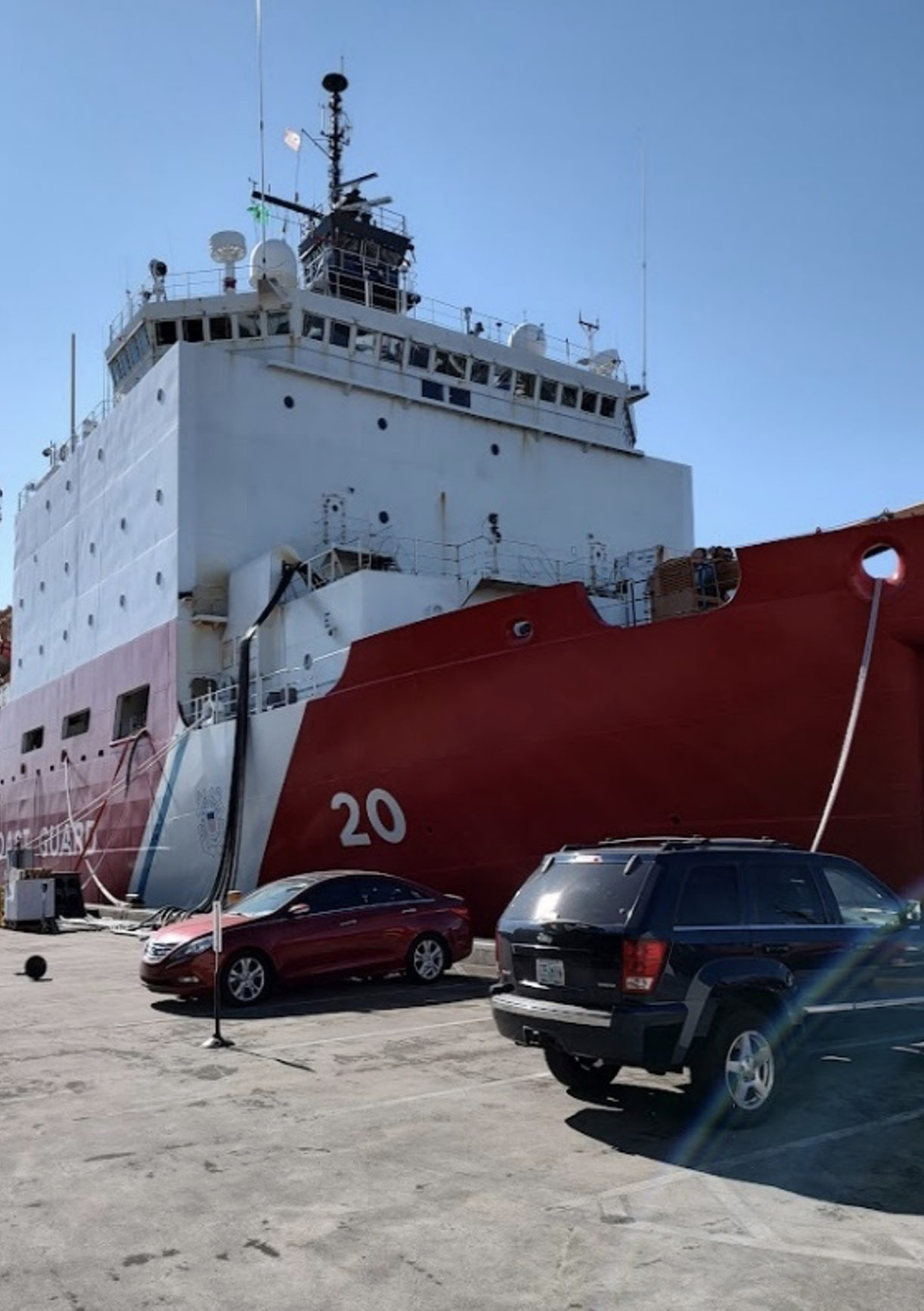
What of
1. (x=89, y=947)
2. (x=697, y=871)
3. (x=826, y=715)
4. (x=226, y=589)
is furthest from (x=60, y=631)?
(x=697, y=871)

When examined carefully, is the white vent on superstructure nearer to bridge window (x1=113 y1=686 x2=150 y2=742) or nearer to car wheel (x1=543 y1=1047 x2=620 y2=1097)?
bridge window (x1=113 y1=686 x2=150 y2=742)

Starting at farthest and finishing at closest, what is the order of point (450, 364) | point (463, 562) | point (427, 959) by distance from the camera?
point (450, 364) → point (463, 562) → point (427, 959)

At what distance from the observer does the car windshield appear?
10461 mm

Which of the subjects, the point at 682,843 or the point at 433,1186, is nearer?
the point at 433,1186

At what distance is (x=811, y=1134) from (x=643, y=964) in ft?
3.85

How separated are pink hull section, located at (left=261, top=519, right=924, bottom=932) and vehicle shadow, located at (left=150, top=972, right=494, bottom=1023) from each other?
4.26ft

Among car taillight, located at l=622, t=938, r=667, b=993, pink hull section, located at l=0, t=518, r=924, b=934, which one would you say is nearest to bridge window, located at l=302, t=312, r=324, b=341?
pink hull section, located at l=0, t=518, r=924, b=934

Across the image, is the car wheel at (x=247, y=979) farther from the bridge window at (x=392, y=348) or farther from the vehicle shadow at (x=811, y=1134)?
the bridge window at (x=392, y=348)

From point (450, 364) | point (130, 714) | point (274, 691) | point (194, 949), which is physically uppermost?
point (450, 364)

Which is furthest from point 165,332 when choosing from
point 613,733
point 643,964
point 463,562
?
point 643,964

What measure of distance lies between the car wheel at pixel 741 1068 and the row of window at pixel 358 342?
16.5m

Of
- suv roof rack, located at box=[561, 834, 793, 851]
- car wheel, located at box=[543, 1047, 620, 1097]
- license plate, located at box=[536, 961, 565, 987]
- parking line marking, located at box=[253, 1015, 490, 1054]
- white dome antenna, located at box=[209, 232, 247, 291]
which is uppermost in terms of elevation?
white dome antenna, located at box=[209, 232, 247, 291]

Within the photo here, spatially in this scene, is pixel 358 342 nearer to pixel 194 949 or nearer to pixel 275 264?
pixel 275 264

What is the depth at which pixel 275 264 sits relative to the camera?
20531mm
